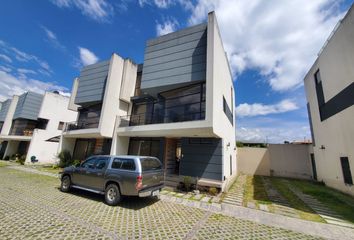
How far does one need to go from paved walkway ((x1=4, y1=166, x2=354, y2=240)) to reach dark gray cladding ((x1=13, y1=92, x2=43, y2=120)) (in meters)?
21.9

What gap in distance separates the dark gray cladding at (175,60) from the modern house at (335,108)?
8.32 meters

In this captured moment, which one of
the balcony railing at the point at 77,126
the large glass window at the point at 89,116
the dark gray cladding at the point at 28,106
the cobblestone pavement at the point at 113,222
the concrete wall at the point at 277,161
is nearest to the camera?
the cobblestone pavement at the point at 113,222

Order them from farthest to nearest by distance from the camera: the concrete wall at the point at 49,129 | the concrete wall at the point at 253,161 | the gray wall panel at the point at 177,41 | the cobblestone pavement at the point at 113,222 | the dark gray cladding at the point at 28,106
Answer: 1. the dark gray cladding at the point at 28,106
2. the concrete wall at the point at 49,129
3. the concrete wall at the point at 253,161
4. the gray wall panel at the point at 177,41
5. the cobblestone pavement at the point at 113,222

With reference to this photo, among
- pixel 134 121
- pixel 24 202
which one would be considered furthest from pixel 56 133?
pixel 24 202

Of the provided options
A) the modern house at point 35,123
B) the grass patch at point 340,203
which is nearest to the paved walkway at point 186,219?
the grass patch at point 340,203

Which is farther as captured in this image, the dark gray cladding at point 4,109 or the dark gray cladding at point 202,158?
the dark gray cladding at point 4,109

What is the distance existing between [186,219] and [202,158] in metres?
4.87

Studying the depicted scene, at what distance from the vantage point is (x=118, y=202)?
6.45 m

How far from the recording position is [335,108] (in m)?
10.9

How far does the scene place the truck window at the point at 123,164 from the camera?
657 cm

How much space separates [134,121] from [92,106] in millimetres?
6149

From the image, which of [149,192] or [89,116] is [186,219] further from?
[89,116]

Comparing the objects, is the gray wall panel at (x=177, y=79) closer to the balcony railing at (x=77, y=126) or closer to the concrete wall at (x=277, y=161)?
the balcony railing at (x=77, y=126)

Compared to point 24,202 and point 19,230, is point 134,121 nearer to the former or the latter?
point 24,202
